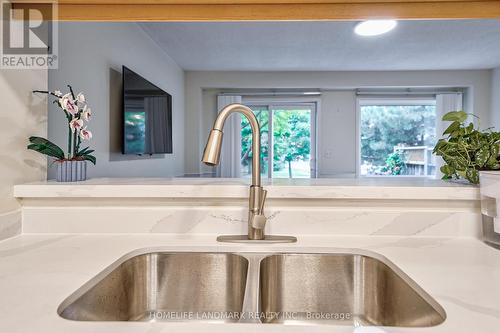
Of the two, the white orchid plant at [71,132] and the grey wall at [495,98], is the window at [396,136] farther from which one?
the white orchid plant at [71,132]

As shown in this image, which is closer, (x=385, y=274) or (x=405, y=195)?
(x=385, y=274)

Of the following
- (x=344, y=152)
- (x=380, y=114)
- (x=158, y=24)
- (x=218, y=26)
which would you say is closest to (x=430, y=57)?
(x=380, y=114)

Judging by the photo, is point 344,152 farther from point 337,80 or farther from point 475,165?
point 475,165

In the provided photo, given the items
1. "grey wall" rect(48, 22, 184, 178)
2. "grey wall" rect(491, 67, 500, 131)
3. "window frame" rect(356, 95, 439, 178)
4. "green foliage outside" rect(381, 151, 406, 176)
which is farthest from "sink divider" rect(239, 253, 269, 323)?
"grey wall" rect(491, 67, 500, 131)

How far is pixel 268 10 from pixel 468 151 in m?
0.73

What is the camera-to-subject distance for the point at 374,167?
5.29 meters

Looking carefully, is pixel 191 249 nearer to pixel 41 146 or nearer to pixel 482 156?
pixel 41 146

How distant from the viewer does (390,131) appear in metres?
5.29

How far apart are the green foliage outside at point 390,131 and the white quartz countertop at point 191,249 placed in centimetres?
461

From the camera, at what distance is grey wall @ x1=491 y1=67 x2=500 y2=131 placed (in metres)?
4.65

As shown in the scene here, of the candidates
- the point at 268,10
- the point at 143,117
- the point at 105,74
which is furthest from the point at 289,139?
the point at 268,10

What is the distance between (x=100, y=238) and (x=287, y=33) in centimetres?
299

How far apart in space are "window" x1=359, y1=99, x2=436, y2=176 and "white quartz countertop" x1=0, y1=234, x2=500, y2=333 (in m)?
4.62

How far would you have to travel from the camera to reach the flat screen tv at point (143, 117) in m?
2.67
